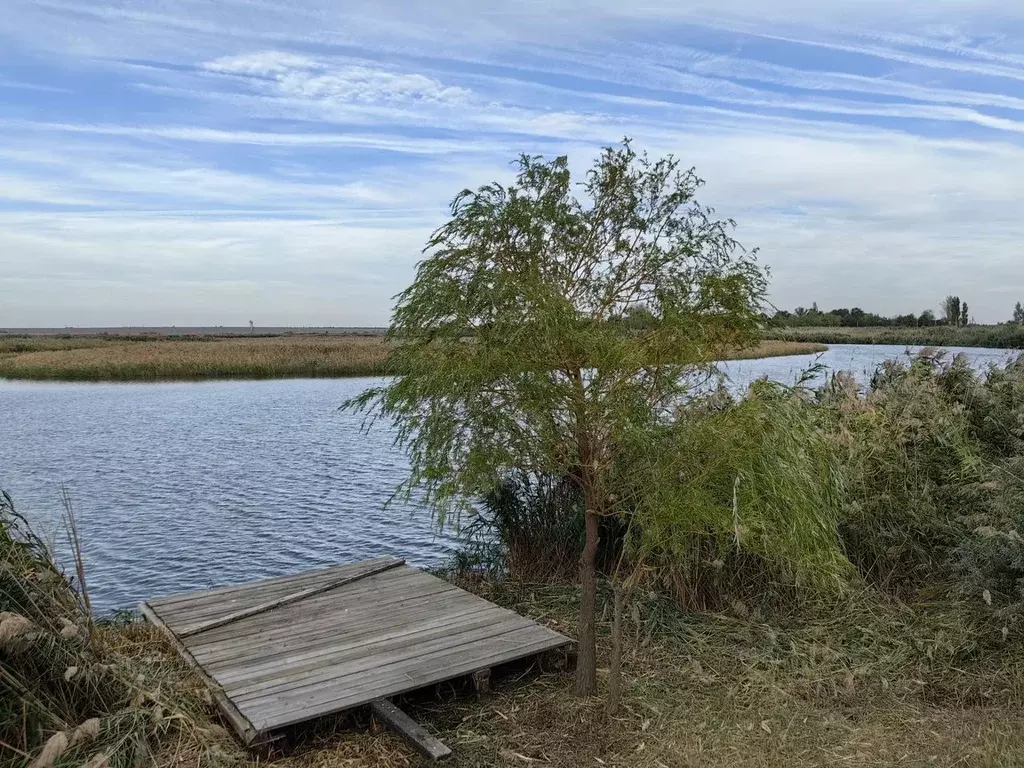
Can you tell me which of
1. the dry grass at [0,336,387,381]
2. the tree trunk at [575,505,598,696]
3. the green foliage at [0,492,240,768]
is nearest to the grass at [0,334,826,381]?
the dry grass at [0,336,387,381]

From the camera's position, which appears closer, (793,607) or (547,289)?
(547,289)

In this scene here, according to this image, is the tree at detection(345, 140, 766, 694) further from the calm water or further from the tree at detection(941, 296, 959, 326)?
the tree at detection(941, 296, 959, 326)

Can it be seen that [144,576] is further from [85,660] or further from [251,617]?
[85,660]

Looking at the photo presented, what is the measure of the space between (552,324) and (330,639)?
311cm

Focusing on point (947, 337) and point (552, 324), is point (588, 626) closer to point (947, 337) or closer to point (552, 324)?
point (552, 324)

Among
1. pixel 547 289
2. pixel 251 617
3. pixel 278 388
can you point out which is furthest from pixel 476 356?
pixel 278 388

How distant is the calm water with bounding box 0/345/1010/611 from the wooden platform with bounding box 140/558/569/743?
1.58 meters

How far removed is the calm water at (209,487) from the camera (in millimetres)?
10586

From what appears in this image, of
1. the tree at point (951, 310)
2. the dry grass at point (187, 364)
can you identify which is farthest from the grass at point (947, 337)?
the dry grass at point (187, 364)

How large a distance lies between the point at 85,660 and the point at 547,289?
3603 mm

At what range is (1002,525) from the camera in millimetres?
5957

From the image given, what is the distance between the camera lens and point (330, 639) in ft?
18.8

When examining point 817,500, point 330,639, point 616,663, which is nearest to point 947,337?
point 817,500

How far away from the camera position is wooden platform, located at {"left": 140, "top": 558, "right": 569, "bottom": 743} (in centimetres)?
478
